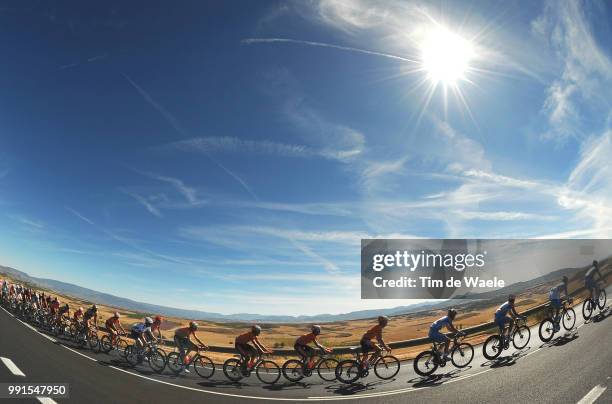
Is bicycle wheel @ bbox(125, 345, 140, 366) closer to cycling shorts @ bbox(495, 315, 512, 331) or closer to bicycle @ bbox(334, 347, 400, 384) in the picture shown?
bicycle @ bbox(334, 347, 400, 384)

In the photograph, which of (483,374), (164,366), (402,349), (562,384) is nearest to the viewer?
(562,384)

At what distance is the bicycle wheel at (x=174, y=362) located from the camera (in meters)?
14.2

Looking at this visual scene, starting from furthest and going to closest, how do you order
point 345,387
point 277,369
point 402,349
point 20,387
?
point 402,349, point 277,369, point 345,387, point 20,387

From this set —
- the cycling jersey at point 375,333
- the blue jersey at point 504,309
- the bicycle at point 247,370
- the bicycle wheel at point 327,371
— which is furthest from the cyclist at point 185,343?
the blue jersey at point 504,309

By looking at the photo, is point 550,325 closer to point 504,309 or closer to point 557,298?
point 557,298

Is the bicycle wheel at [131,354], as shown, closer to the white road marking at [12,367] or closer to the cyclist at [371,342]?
the white road marking at [12,367]

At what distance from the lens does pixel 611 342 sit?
12.2m

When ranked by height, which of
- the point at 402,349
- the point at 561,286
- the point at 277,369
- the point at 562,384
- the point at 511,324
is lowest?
the point at 402,349

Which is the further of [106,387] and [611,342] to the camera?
[611,342]

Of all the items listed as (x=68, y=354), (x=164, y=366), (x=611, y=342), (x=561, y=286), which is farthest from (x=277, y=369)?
(x=561, y=286)

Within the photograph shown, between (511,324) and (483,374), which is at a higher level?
(511,324)

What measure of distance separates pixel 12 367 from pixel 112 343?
649 cm

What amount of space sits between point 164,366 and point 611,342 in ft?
59.5

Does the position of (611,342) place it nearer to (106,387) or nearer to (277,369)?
(277,369)
